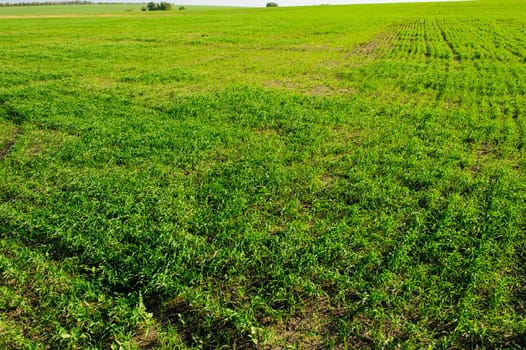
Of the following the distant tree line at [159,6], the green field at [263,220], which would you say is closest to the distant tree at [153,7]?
the distant tree line at [159,6]

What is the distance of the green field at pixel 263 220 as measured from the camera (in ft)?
16.7

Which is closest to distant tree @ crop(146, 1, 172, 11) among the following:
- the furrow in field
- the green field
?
the furrow in field

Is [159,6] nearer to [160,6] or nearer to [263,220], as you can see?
[160,6]

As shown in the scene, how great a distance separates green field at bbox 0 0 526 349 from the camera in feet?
16.7

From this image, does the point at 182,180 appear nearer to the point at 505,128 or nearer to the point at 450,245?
the point at 450,245

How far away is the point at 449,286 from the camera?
5.66 m

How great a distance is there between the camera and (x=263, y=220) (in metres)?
7.53

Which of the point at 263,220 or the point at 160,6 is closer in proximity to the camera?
the point at 263,220

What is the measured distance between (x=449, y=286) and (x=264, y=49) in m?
31.9

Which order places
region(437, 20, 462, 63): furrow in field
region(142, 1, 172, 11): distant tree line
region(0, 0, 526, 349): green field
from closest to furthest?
region(0, 0, 526, 349): green field < region(437, 20, 462, 63): furrow in field < region(142, 1, 172, 11): distant tree line

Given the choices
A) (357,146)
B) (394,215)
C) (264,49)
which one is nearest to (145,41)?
(264,49)

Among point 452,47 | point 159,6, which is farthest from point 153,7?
point 452,47

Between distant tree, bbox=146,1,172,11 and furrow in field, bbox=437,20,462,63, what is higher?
distant tree, bbox=146,1,172,11

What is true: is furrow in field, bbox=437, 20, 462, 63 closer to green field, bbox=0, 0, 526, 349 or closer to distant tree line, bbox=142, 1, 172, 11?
green field, bbox=0, 0, 526, 349
